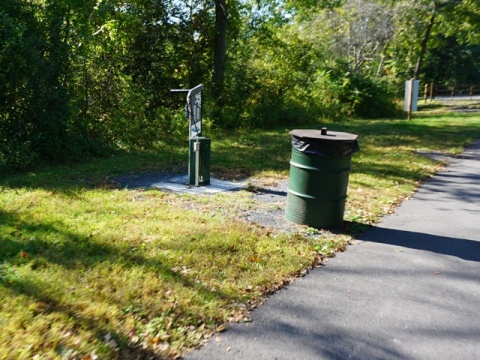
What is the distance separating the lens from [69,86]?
11.3 meters

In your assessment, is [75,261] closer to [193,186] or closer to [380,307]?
[380,307]

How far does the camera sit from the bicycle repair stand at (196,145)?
8656mm

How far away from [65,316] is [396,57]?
32105 mm

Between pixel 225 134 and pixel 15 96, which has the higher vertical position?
pixel 15 96

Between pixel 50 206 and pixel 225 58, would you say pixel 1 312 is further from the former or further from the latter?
pixel 225 58

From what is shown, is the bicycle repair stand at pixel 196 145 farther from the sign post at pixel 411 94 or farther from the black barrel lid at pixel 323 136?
the sign post at pixel 411 94

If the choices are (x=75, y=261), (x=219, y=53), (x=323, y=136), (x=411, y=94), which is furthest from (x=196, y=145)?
(x=411, y=94)

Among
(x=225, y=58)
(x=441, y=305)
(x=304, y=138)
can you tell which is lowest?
(x=441, y=305)

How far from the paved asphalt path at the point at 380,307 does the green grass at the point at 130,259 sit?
0.82 feet

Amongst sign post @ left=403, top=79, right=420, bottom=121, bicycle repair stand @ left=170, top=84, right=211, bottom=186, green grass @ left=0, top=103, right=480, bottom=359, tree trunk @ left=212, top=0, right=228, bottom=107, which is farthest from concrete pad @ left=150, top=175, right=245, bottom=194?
sign post @ left=403, top=79, right=420, bottom=121

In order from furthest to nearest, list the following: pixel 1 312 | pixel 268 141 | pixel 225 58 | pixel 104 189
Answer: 1. pixel 225 58
2. pixel 268 141
3. pixel 104 189
4. pixel 1 312

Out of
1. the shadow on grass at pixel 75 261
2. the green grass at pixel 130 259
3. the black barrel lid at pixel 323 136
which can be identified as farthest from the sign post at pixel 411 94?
the shadow on grass at pixel 75 261

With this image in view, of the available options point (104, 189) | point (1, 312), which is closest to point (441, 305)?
point (1, 312)

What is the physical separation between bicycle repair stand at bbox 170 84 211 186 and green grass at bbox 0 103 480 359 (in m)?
0.89
